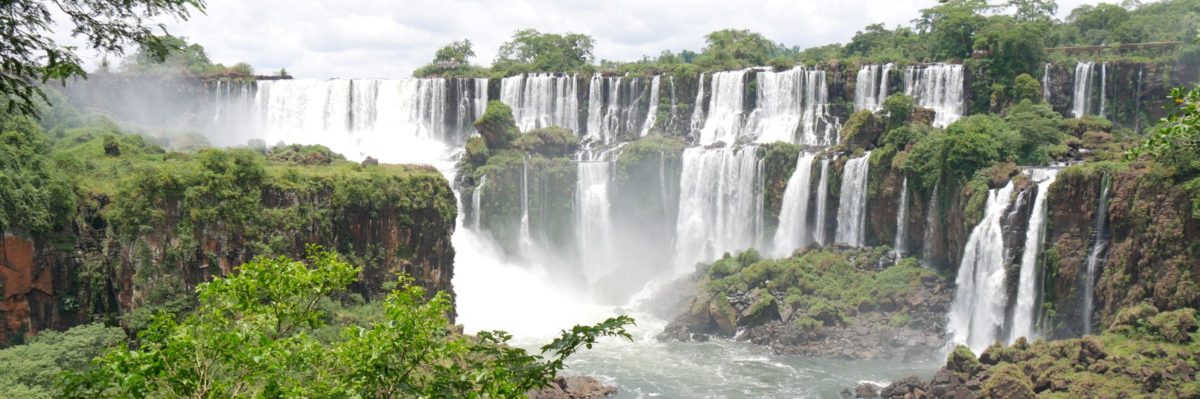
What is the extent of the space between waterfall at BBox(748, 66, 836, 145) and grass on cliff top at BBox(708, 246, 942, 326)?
9822 mm

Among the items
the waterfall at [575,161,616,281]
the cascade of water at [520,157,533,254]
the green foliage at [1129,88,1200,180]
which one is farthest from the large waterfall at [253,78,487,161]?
the green foliage at [1129,88,1200,180]

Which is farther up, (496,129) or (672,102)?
(672,102)

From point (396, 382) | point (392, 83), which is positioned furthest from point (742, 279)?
point (396, 382)

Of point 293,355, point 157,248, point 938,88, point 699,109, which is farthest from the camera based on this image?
point 699,109

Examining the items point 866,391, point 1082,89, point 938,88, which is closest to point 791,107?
point 938,88

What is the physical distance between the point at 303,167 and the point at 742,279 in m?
15.6

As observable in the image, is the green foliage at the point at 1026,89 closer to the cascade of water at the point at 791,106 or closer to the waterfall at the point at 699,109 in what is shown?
the cascade of water at the point at 791,106

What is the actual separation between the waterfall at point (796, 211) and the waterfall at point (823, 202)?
20.8 inches

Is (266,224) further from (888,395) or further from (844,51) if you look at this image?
(844,51)

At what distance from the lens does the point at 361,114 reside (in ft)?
174

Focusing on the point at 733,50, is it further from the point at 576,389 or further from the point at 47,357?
the point at 47,357

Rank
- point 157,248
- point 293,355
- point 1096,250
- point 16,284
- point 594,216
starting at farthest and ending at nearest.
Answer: point 594,216
point 1096,250
point 157,248
point 16,284
point 293,355

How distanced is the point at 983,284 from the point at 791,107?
17.9 m

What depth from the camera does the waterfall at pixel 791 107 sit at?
154ft
